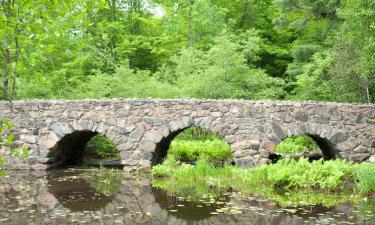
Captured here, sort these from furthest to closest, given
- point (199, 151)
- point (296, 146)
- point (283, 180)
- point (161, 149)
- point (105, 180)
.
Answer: point (296, 146) < point (199, 151) < point (161, 149) < point (105, 180) < point (283, 180)

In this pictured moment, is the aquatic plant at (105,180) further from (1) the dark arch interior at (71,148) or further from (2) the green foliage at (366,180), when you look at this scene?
(2) the green foliage at (366,180)

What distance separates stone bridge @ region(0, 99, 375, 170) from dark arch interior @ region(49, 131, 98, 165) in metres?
0.20

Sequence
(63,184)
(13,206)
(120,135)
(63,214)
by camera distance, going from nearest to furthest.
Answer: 1. (63,214)
2. (13,206)
3. (63,184)
4. (120,135)

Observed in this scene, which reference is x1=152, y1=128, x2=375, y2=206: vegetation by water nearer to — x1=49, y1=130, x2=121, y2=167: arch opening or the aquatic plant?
the aquatic plant

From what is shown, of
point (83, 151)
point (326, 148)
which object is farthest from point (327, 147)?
point (83, 151)

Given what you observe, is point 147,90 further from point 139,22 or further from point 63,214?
point 63,214

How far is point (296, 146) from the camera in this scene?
1625 centimetres

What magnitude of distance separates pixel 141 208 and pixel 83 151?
872 cm

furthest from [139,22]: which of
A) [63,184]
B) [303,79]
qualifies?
[63,184]

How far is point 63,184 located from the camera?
35.9ft

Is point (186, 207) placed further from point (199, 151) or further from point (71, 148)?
point (71, 148)

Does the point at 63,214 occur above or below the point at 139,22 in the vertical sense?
below

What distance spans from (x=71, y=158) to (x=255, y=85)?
6681mm

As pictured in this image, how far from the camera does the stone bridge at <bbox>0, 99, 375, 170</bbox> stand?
1217cm
